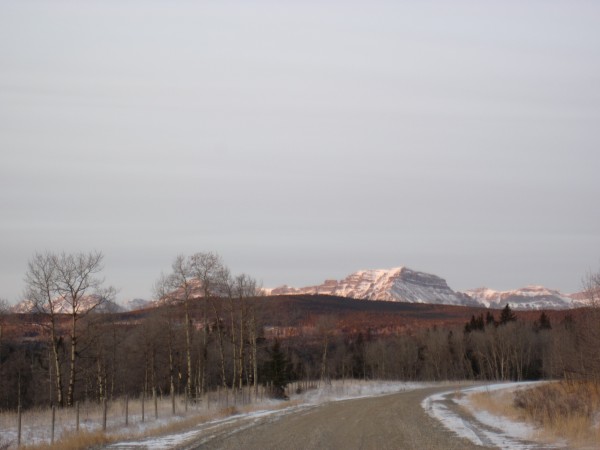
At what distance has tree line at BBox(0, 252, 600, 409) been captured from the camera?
37312mm

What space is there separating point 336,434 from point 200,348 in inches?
1693

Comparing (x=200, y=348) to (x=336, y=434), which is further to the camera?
(x=200, y=348)

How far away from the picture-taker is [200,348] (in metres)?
63.4

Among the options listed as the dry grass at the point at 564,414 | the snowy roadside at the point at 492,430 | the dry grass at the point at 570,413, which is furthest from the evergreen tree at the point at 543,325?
the snowy roadside at the point at 492,430

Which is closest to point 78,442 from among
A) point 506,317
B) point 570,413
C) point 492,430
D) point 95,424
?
point 95,424

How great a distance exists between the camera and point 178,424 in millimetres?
28172

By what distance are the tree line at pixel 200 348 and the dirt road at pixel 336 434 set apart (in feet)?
22.1

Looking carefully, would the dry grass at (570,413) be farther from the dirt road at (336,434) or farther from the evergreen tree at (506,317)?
the evergreen tree at (506,317)

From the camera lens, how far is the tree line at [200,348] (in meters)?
37.3

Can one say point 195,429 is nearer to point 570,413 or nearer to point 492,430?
point 492,430

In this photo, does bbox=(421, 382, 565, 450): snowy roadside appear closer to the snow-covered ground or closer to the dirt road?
the snow-covered ground

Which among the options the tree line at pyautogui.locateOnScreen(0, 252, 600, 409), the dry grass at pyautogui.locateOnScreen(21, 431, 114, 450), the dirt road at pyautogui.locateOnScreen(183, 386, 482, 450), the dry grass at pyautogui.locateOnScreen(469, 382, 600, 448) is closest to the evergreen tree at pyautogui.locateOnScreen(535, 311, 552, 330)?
the tree line at pyautogui.locateOnScreen(0, 252, 600, 409)

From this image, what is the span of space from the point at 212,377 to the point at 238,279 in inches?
2029

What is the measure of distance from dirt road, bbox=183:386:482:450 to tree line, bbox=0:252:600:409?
672cm
